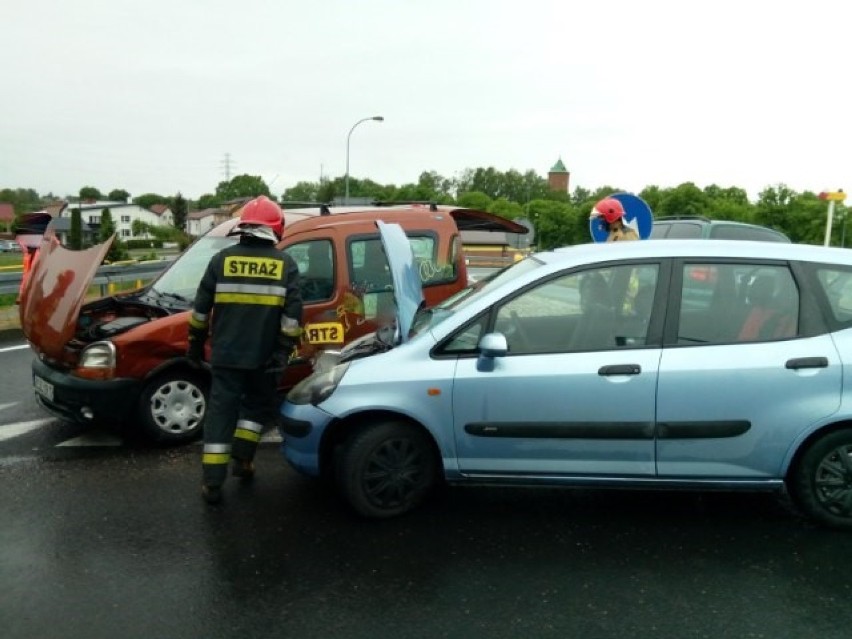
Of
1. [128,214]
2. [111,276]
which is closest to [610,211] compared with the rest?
[111,276]

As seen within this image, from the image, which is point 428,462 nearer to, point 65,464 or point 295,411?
point 295,411

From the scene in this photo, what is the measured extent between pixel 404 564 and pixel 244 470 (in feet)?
5.24

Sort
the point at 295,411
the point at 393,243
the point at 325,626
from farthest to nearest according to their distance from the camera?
the point at 393,243, the point at 295,411, the point at 325,626

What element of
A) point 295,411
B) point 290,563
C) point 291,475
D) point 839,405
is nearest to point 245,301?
point 295,411

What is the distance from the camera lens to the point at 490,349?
3820mm

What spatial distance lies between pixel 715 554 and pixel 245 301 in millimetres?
2962

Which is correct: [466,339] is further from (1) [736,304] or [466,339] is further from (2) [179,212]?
(2) [179,212]

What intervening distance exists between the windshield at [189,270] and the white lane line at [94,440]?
4.00ft

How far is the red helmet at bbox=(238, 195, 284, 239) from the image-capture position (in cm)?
451

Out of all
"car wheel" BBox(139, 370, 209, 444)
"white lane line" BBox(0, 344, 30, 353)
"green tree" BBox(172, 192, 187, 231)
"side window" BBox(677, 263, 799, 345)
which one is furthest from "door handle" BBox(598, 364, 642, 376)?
"green tree" BBox(172, 192, 187, 231)

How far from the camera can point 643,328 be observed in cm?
396

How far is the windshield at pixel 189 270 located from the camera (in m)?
6.16

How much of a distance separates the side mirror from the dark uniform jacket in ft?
4.01

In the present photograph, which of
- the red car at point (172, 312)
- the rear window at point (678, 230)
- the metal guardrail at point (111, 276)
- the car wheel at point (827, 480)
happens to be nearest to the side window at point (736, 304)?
the car wheel at point (827, 480)
